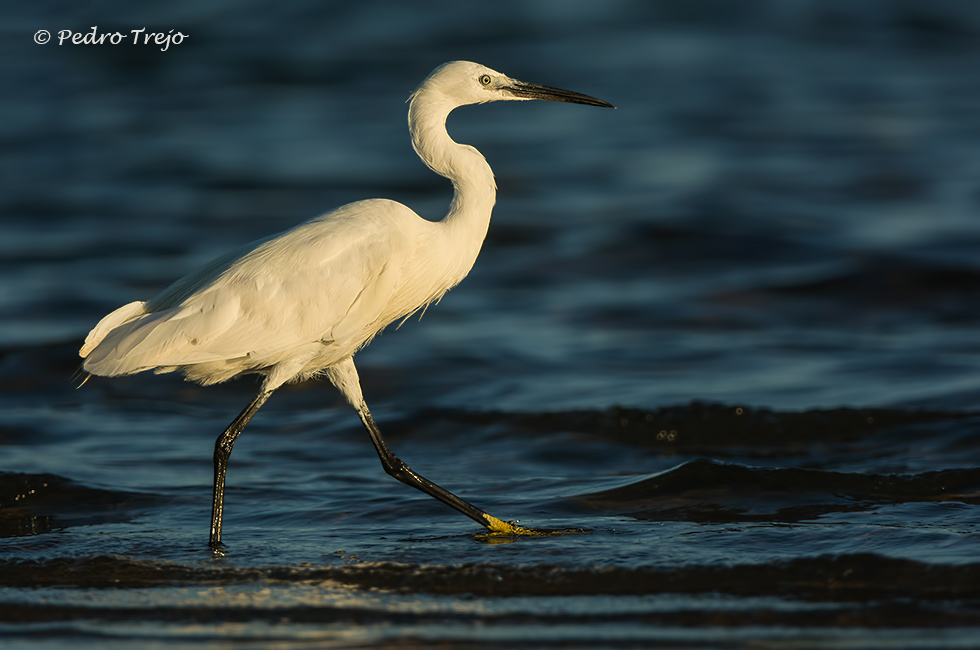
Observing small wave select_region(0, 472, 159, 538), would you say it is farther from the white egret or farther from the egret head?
the egret head

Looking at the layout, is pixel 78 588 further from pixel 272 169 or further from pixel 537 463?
pixel 272 169

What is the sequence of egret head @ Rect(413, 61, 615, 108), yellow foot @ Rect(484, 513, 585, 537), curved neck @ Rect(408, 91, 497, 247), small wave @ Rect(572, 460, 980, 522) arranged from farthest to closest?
small wave @ Rect(572, 460, 980, 522)
egret head @ Rect(413, 61, 615, 108)
curved neck @ Rect(408, 91, 497, 247)
yellow foot @ Rect(484, 513, 585, 537)

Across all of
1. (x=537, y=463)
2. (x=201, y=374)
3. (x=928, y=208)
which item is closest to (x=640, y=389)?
(x=537, y=463)

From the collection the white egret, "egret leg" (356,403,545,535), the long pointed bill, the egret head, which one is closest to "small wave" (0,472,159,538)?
the white egret

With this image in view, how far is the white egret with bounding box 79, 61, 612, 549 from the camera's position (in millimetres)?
5656

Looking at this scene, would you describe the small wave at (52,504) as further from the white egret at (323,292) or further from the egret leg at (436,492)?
the egret leg at (436,492)

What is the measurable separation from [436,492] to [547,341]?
4.01 metres

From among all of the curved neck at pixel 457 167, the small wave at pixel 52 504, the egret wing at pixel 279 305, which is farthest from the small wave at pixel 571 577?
the curved neck at pixel 457 167

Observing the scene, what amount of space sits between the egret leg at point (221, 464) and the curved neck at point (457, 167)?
4.46 ft

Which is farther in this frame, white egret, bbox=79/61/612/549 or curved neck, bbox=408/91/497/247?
curved neck, bbox=408/91/497/247

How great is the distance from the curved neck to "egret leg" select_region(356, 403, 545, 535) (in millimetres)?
1189

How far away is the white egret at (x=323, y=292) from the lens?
5656mm

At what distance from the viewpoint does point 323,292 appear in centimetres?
572

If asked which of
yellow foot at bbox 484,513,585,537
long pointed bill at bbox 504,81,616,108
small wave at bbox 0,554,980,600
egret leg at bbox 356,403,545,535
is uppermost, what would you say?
long pointed bill at bbox 504,81,616,108
